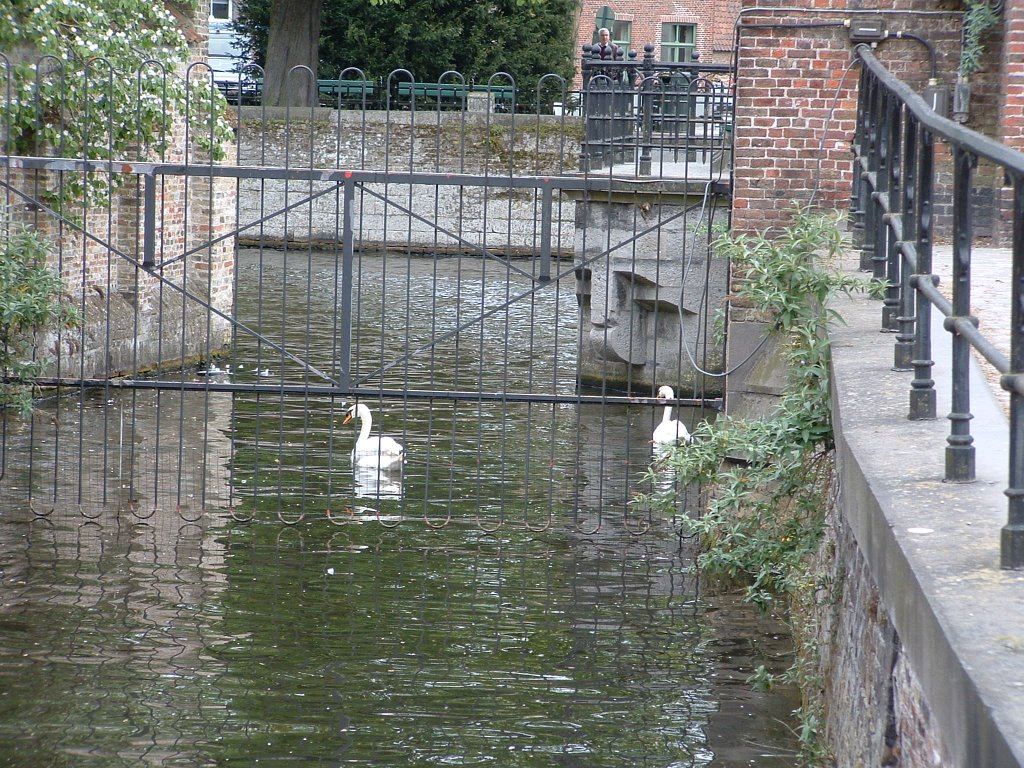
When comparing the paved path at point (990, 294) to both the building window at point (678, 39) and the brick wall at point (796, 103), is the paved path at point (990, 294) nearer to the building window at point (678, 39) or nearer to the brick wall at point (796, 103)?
the brick wall at point (796, 103)

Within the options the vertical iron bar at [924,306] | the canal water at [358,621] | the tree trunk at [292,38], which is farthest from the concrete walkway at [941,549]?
the tree trunk at [292,38]

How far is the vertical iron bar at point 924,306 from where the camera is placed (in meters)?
3.69

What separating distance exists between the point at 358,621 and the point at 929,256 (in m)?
3.92

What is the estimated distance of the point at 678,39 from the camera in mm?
39312

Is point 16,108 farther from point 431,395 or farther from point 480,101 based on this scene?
point 480,101

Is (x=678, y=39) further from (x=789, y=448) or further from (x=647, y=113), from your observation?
(x=789, y=448)

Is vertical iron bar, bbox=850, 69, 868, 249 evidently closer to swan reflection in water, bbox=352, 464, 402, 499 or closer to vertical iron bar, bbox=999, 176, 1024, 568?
swan reflection in water, bbox=352, 464, 402, 499

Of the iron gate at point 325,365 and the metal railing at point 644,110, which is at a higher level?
the metal railing at point 644,110

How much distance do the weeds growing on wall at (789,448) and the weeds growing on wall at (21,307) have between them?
492 cm

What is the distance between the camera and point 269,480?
32.0 ft

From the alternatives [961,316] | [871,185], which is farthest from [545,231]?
[961,316]

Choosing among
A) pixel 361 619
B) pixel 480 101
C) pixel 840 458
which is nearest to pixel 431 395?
pixel 361 619

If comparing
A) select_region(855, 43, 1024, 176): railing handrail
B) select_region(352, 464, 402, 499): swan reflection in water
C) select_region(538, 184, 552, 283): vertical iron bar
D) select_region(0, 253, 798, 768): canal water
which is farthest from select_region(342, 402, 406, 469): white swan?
select_region(855, 43, 1024, 176): railing handrail

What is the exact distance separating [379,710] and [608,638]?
1.52 meters
